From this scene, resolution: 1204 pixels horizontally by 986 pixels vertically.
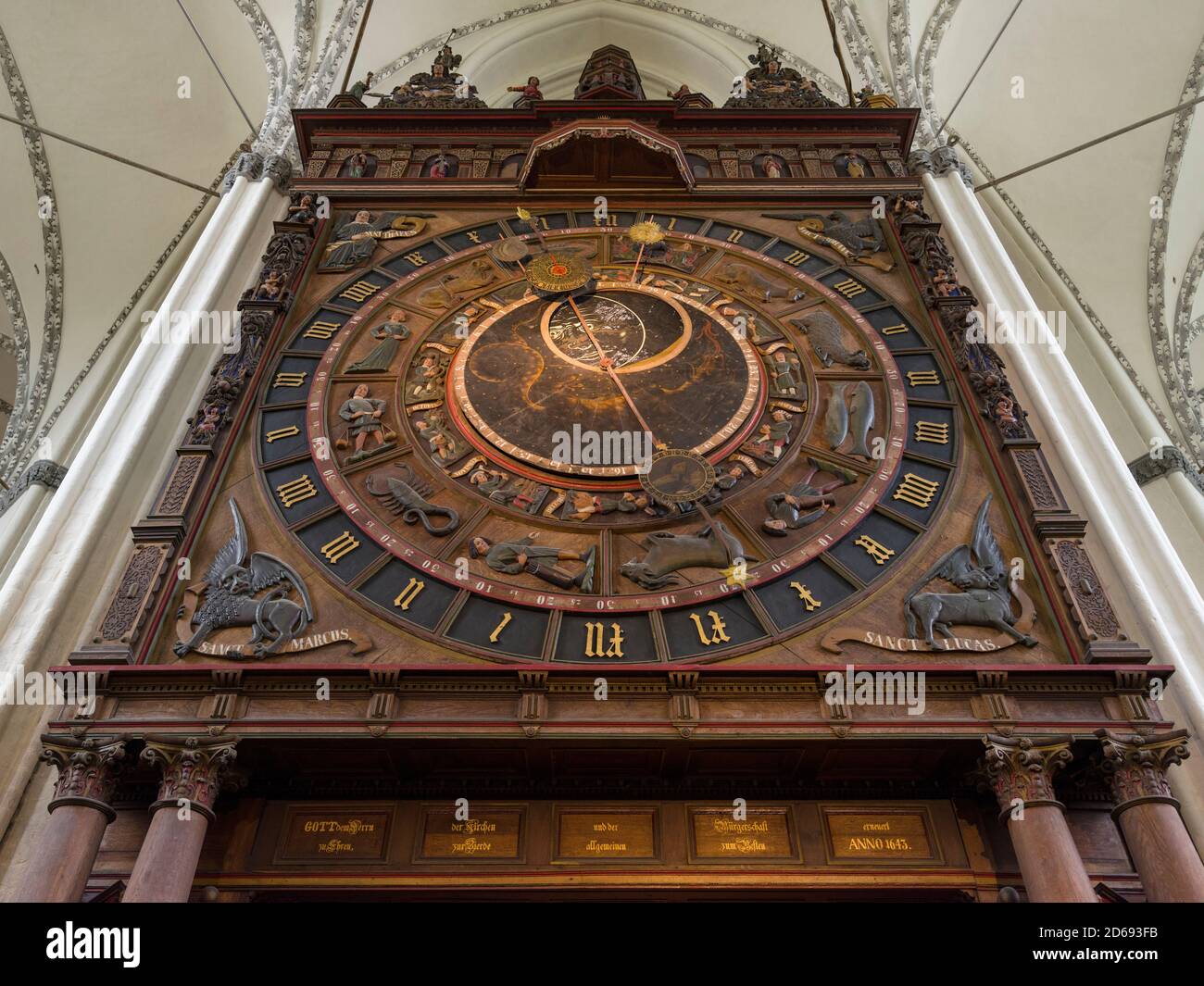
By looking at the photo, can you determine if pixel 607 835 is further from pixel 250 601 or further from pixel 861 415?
pixel 861 415

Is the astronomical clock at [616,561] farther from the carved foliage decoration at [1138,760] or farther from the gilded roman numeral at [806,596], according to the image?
the carved foliage decoration at [1138,760]

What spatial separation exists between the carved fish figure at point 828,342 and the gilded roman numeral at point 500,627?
3.59 metres

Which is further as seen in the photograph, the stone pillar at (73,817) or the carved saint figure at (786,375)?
the carved saint figure at (786,375)

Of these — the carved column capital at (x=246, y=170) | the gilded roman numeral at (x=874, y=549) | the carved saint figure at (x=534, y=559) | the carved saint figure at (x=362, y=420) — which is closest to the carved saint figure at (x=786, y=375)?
the gilded roman numeral at (x=874, y=549)

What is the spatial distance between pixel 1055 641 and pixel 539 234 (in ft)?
19.7

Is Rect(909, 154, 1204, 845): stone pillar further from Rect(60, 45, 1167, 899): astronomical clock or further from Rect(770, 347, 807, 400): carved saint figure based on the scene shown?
Rect(770, 347, 807, 400): carved saint figure

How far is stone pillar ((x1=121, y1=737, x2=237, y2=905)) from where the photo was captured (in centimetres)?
457

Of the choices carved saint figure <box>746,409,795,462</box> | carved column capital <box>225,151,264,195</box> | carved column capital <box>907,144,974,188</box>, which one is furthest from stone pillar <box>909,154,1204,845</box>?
carved column capital <box>225,151,264,195</box>

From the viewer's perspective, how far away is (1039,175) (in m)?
13.5

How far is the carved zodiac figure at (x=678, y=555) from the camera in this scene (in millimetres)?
6297

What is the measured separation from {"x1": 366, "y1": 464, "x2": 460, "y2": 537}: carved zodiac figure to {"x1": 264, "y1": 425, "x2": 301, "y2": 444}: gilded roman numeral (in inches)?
31.1

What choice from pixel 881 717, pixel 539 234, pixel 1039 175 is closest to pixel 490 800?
pixel 881 717
